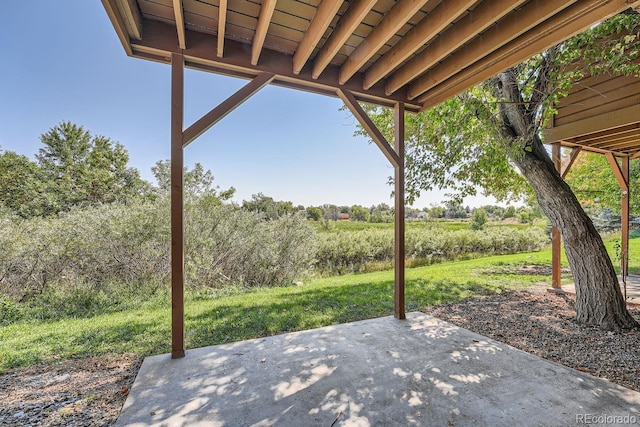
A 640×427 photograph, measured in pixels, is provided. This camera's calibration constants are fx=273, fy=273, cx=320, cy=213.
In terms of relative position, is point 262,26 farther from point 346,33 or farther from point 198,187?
point 198,187

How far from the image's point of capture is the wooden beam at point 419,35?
5.84 feet

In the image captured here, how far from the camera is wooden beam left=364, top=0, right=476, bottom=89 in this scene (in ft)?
5.84

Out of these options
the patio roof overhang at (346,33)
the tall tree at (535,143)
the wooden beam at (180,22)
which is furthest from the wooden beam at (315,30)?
the tall tree at (535,143)

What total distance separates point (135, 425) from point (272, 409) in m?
0.73

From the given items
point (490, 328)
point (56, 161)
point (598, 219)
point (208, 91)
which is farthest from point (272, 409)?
point (598, 219)

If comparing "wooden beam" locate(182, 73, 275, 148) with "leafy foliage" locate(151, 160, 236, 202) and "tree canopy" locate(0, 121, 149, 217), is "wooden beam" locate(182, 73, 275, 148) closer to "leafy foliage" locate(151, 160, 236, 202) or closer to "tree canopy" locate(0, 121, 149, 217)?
"leafy foliage" locate(151, 160, 236, 202)

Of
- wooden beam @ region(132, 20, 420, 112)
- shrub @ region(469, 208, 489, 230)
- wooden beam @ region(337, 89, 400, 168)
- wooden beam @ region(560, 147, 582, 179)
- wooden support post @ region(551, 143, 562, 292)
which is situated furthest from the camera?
shrub @ region(469, 208, 489, 230)

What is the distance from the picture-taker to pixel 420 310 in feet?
11.9

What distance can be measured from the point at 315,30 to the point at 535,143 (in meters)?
3.11

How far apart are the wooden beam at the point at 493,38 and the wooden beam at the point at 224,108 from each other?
5.29ft

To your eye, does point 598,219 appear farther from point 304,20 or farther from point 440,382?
point 304,20

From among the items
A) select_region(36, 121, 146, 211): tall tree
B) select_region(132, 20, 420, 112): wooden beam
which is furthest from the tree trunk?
select_region(36, 121, 146, 211): tall tree

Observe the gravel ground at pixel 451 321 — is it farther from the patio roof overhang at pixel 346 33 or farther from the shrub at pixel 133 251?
Answer: the patio roof overhang at pixel 346 33

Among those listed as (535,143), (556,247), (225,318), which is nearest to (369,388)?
(225,318)
